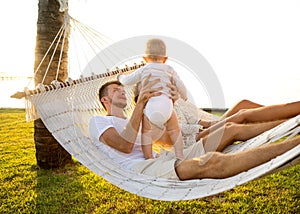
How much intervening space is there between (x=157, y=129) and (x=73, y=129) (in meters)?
0.51

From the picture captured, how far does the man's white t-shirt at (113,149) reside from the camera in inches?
74.5

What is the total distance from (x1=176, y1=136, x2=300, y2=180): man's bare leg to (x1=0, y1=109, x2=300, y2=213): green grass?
768 millimetres

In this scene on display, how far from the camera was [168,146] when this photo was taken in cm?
209

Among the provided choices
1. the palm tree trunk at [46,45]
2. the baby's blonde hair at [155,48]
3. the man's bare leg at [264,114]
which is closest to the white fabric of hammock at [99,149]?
the man's bare leg at [264,114]

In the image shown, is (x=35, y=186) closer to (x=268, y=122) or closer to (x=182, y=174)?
(x=182, y=174)

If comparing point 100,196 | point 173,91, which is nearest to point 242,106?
point 173,91

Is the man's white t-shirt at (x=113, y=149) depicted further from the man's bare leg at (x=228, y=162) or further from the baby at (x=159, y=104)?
the man's bare leg at (x=228, y=162)

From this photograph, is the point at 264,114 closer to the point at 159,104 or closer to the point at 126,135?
the point at 159,104

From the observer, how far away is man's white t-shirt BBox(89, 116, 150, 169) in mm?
1893

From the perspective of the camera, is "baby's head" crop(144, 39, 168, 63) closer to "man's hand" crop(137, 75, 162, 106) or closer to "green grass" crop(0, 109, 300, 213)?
"man's hand" crop(137, 75, 162, 106)

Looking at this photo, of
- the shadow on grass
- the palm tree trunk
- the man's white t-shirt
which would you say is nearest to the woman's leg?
the man's white t-shirt

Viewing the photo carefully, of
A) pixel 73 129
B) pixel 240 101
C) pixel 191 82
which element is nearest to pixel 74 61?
pixel 73 129

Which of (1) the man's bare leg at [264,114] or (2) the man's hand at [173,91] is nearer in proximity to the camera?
(1) the man's bare leg at [264,114]

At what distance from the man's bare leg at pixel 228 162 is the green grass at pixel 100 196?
77cm
